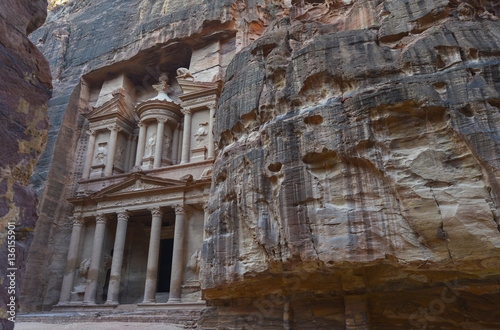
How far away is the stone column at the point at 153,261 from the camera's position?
17.7 meters

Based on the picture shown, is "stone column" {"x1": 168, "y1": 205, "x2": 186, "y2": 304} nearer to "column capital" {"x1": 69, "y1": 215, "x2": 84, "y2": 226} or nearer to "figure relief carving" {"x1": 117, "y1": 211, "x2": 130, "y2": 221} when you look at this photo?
"figure relief carving" {"x1": 117, "y1": 211, "x2": 130, "y2": 221}

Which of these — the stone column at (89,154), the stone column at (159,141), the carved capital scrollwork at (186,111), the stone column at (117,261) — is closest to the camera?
the stone column at (117,261)

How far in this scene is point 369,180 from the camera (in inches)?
296

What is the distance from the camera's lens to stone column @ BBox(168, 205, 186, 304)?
56.3 feet

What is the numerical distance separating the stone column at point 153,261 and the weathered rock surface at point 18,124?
1559 centimetres

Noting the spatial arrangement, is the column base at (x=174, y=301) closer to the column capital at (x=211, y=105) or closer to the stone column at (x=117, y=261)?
the stone column at (x=117, y=261)

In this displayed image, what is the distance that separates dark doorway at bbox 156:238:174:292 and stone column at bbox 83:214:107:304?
3323 millimetres

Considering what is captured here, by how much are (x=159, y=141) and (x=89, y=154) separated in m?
4.80

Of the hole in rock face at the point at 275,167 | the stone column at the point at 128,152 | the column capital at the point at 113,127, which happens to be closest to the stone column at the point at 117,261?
the stone column at the point at 128,152

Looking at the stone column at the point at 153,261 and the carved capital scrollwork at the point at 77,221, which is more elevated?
the carved capital scrollwork at the point at 77,221

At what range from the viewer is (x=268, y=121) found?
9.51 m

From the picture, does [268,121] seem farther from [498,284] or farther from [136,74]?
[136,74]

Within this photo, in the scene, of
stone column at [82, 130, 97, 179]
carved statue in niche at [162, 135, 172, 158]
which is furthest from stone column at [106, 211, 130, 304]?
stone column at [82, 130, 97, 179]

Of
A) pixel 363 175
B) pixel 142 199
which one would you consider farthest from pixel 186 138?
pixel 363 175
